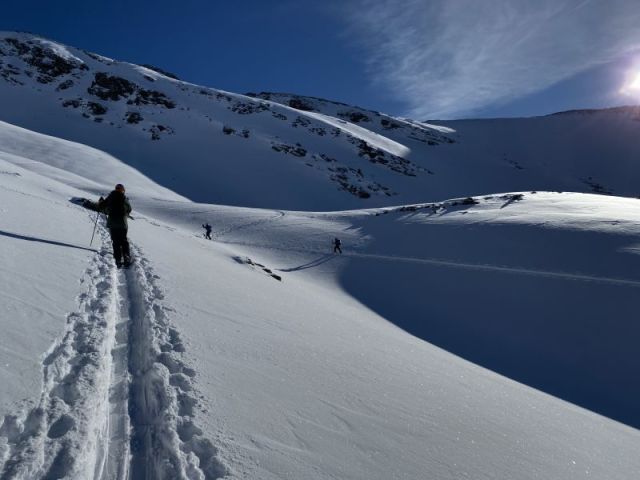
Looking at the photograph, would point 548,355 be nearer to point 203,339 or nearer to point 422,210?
point 203,339

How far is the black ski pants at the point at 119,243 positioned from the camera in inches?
339

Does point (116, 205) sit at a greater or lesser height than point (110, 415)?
greater

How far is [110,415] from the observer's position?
3090 mm

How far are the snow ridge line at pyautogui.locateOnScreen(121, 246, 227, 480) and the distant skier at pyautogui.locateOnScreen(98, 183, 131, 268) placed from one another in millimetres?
3962

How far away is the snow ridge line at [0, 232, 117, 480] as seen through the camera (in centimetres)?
245

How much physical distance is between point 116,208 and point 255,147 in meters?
55.0

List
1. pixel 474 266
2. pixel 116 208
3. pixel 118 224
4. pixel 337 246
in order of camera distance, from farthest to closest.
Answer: pixel 337 246 < pixel 474 266 < pixel 116 208 < pixel 118 224

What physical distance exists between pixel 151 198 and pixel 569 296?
30.9 m

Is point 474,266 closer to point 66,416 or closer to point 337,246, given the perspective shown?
point 337,246

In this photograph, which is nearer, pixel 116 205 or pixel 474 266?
pixel 116 205

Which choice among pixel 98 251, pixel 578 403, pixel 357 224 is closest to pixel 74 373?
pixel 98 251

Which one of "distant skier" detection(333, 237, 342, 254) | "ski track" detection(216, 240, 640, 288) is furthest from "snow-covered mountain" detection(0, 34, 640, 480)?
"distant skier" detection(333, 237, 342, 254)

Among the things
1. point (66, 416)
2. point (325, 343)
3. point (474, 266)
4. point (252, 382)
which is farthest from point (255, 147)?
point (66, 416)

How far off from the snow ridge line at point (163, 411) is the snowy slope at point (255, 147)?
42200 mm
